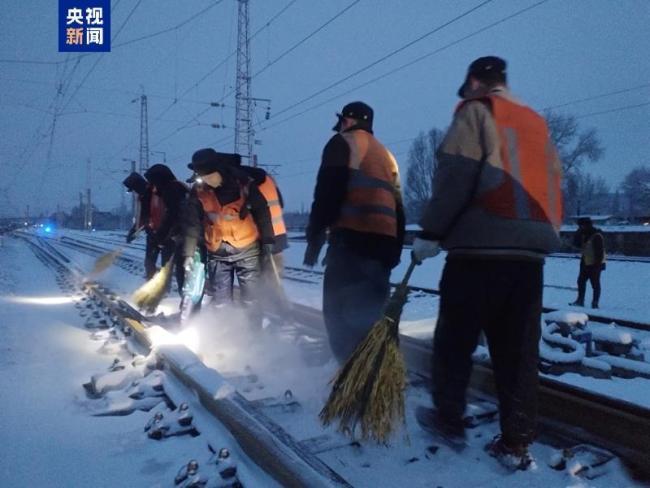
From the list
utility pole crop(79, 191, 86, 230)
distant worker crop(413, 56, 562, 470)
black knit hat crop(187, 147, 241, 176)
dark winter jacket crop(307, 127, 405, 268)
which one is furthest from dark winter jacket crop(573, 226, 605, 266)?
utility pole crop(79, 191, 86, 230)

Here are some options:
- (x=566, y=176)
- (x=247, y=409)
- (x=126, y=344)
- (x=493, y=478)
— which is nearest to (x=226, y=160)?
(x=126, y=344)

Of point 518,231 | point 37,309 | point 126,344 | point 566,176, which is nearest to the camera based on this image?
point 518,231

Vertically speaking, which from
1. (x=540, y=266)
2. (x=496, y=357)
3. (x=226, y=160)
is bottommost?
(x=496, y=357)

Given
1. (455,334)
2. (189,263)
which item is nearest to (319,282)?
(189,263)

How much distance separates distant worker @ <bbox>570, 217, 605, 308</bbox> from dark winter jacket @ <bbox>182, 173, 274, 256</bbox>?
8.26m

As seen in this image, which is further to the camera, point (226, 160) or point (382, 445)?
point (226, 160)

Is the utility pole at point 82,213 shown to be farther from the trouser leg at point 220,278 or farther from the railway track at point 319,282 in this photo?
the trouser leg at point 220,278

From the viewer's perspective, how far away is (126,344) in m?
4.79

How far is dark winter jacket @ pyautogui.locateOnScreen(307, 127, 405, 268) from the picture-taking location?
3.30 metres

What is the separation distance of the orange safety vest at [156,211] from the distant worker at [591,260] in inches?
338

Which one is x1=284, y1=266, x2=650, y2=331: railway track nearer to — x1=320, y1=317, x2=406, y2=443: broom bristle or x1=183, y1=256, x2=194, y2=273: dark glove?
x1=320, y1=317, x2=406, y2=443: broom bristle

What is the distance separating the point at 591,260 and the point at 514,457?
31.9ft

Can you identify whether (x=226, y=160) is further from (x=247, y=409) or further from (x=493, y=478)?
(x=493, y=478)

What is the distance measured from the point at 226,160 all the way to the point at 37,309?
396 cm
